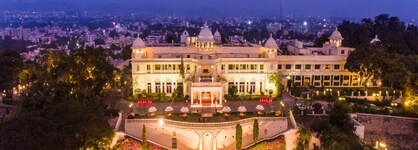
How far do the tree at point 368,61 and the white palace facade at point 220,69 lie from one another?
334cm

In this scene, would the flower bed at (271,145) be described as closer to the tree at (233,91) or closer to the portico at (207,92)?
the portico at (207,92)

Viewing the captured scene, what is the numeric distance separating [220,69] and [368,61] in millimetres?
15117

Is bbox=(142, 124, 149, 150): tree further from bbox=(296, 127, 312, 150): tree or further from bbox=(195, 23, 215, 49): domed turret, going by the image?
bbox=(195, 23, 215, 49): domed turret

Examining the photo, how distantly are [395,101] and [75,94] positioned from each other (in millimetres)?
30139

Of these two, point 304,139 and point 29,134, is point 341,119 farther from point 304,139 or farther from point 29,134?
point 29,134

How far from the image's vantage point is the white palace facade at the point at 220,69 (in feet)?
139

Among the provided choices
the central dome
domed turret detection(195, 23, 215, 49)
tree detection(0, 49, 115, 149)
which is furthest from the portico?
tree detection(0, 49, 115, 149)

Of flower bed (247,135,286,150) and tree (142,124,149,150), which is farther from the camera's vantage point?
flower bed (247,135,286,150)

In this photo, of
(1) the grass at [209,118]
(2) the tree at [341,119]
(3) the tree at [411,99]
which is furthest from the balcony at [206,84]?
(3) the tree at [411,99]

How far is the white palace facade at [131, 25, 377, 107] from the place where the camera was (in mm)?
42312

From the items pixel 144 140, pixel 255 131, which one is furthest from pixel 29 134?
pixel 255 131

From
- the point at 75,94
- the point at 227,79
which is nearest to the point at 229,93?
the point at 227,79

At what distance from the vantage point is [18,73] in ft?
132

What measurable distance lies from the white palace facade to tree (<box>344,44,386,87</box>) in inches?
132
